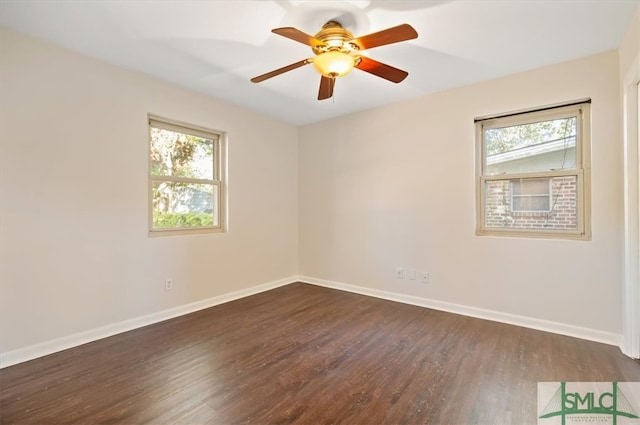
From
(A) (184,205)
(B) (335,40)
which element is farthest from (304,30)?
(A) (184,205)

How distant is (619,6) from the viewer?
1.99 meters

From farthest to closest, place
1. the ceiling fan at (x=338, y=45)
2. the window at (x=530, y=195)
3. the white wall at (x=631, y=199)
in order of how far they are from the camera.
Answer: the window at (x=530, y=195) → the white wall at (x=631, y=199) → the ceiling fan at (x=338, y=45)

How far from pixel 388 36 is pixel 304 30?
81 cm

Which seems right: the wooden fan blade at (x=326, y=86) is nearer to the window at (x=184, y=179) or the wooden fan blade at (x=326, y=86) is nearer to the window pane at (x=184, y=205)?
the window at (x=184, y=179)

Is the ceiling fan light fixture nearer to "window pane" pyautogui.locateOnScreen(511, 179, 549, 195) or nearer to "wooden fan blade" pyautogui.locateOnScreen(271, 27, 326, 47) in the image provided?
"wooden fan blade" pyautogui.locateOnScreen(271, 27, 326, 47)

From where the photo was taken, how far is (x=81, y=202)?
8.54 ft

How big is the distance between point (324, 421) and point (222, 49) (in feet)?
9.40

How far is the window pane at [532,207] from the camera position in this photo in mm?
2826

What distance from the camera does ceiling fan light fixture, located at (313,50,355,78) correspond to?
1.99 m

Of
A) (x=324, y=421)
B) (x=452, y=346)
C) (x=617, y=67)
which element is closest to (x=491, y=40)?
(x=617, y=67)

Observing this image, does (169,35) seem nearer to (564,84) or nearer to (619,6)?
(619,6)

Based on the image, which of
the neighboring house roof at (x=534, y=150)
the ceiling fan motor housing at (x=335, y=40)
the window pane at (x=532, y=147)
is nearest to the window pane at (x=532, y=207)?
the window pane at (x=532, y=147)

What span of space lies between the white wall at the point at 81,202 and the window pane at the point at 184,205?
0.20m

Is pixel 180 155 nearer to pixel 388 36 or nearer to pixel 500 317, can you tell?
pixel 388 36
